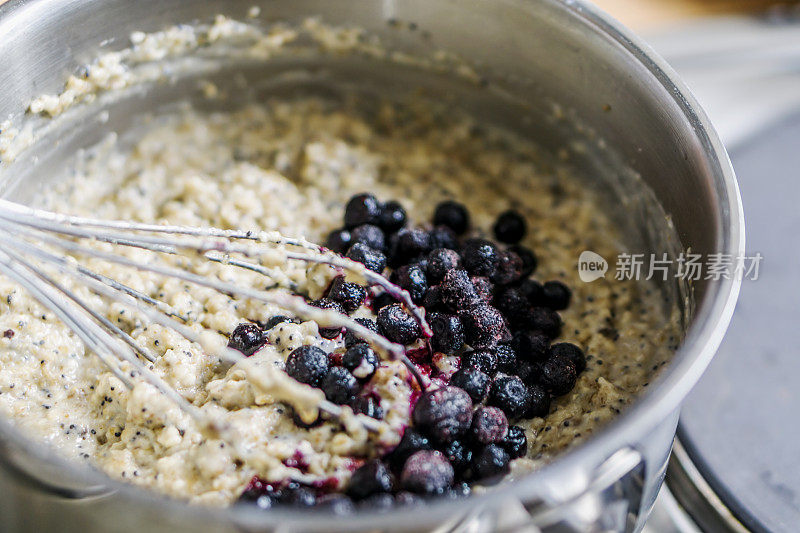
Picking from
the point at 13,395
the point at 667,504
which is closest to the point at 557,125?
the point at 667,504

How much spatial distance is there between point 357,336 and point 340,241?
11.3 inches

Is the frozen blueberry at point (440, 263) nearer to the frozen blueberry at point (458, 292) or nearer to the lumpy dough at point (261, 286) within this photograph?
the frozen blueberry at point (458, 292)

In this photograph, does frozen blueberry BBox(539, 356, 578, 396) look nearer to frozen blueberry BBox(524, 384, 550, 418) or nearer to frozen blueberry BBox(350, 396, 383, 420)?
frozen blueberry BBox(524, 384, 550, 418)

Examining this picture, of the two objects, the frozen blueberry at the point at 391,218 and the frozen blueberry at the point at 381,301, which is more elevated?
the frozen blueberry at the point at 391,218

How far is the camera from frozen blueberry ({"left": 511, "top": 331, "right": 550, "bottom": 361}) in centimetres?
142

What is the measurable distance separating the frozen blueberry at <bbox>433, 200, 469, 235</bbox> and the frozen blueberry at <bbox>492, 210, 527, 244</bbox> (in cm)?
8

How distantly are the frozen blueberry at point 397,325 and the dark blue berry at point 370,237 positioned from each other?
0.73 ft

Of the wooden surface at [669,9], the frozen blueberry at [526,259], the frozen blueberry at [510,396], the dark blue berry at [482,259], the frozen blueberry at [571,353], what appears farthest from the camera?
the wooden surface at [669,9]

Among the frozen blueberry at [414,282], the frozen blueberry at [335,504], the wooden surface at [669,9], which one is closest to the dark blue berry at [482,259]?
the frozen blueberry at [414,282]

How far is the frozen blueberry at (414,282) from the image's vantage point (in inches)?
56.9

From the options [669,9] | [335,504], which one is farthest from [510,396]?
[669,9]

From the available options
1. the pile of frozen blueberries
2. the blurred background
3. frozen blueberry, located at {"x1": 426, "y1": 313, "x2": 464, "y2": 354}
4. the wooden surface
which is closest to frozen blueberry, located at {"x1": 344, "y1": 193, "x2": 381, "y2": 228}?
the pile of frozen blueberries

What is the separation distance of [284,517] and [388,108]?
1.30 meters

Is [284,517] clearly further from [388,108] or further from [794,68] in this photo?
[794,68]
